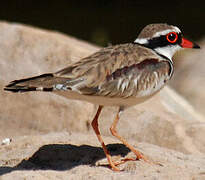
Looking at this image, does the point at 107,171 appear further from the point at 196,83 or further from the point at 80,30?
the point at 80,30

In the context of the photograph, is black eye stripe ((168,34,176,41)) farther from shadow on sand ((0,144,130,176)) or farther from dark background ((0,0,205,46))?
dark background ((0,0,205,46))

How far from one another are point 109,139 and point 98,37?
11.5 m

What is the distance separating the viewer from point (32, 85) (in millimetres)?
6062

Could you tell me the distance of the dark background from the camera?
19641 mm

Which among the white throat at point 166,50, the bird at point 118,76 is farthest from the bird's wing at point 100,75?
the white throat at point 166,50

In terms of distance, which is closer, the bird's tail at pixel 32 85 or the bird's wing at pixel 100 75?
the bird's tail at pixel 32 85

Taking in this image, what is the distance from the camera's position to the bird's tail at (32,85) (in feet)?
19.7

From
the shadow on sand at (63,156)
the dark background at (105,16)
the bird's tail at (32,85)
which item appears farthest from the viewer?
the dark background at (105,16)

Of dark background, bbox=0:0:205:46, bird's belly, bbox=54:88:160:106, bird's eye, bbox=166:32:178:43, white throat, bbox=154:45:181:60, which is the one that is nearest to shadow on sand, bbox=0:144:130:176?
bird's belly, bbox=54:88:160:106

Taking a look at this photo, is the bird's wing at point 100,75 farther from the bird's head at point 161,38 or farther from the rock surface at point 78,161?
the rock surface at point 78,161

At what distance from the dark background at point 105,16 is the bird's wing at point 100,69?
11.7 m

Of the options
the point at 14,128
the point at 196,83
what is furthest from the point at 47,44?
the point at 196,83

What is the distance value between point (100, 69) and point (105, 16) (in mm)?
14746

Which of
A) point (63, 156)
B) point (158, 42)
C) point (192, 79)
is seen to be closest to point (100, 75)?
point (158, 42)
